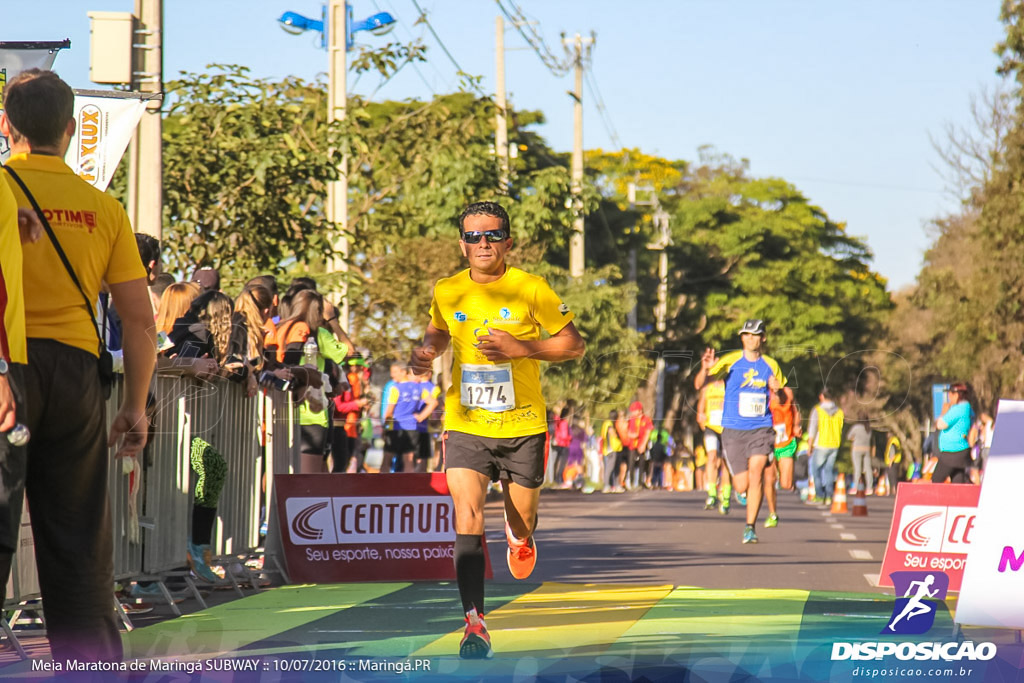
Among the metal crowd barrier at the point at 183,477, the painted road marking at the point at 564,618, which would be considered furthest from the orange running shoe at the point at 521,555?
the metal crowd barrier at the point at 183,477

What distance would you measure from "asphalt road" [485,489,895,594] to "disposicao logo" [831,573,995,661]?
144 inches

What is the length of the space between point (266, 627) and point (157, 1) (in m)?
5.39

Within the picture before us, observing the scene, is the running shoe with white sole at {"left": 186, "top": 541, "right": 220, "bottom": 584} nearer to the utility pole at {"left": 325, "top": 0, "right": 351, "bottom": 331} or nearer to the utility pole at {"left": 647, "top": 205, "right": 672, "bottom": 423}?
the utility pole at {"left": 325, "top": 0, "right": 351, "bottom": 331}

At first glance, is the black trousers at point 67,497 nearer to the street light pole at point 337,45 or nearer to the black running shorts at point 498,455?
the black running shorts at point 498,455

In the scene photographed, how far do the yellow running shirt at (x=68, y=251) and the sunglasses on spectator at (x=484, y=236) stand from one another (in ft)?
8.49

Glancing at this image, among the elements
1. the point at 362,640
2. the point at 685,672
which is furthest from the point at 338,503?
the point at 685,672

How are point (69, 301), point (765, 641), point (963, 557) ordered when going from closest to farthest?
1. point (69, 301)
2. point (765, 641)
3. point (963, 557)

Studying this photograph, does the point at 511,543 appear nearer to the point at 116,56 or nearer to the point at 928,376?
the point at 116,56

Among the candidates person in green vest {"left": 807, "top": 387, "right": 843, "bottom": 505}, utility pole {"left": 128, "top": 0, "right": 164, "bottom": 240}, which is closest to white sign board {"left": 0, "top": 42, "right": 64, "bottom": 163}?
utility pole {"left": 128, "top": 0, "right": 164, "bottom": 240}

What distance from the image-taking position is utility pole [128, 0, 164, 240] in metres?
11.9

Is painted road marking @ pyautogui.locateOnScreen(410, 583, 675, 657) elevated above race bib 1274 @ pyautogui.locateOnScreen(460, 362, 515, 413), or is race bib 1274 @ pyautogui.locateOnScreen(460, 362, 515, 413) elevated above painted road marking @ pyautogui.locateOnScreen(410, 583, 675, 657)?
race bib 1274 @ pyautogui.locateOnScreen(460, 362, 515, 413)

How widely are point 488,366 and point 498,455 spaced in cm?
43

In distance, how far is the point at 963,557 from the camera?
11.6 m

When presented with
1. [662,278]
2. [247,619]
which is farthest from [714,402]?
[662,278]
